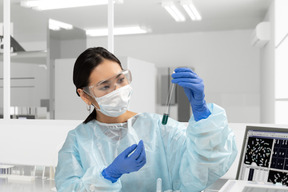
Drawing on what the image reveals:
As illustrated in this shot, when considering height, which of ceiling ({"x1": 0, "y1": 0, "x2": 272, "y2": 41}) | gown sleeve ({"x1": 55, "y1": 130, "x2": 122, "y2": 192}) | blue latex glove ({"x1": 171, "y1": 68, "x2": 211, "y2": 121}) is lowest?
gown sleeve ({"x1": 55, "y1": 130, "x2": 122, "y2": 192})

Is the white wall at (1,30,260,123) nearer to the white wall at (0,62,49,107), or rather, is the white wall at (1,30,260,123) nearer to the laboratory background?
the laboratory background

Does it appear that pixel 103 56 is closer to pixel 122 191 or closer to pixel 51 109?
pixel 122 191

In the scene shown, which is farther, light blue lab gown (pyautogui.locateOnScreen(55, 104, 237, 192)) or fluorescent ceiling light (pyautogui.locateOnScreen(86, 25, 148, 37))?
fluorescent ceiling light (pyautogui.locateOnScreen(86, 25, 148, 37))

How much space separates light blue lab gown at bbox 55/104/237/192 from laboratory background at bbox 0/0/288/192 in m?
0.28

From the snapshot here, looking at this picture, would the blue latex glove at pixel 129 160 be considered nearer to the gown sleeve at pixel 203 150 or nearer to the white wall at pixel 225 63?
the gown sleeve at pixel 203 150

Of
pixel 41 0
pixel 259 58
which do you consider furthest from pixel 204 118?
pixel 259 58

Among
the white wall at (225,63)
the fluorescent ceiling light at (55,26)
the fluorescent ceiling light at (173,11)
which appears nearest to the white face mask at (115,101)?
the fluorescent ceiling light at (55,26)

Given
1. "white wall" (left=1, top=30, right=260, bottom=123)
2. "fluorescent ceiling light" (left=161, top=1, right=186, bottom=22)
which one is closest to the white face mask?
"fluorescent ceiling light" (left=161, top=1, right=186, bottom=22)

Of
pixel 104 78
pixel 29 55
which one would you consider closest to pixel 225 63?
pixel 29 55

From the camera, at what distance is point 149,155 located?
140 centimetres

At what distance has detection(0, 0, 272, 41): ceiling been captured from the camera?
549cm

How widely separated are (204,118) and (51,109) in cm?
250

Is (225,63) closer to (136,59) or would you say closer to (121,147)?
(136,59)

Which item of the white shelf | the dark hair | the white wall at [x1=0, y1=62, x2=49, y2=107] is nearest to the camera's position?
the dark hair
